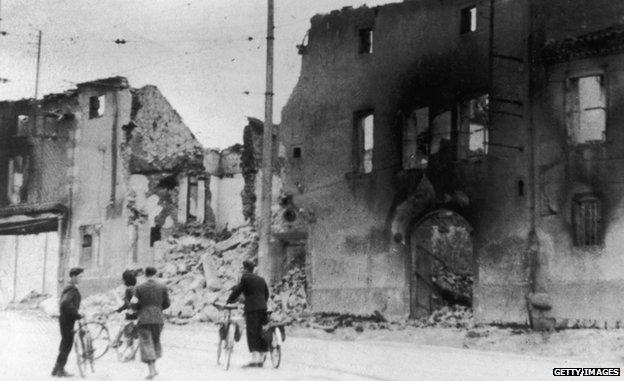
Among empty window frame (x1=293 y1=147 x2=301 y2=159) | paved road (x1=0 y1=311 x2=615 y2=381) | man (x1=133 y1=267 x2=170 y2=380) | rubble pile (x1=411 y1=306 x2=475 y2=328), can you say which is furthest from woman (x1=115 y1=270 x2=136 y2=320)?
empty window frame (x1=293 y1=147 x2=301 y2=159)

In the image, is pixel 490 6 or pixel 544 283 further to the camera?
pixel 490 6

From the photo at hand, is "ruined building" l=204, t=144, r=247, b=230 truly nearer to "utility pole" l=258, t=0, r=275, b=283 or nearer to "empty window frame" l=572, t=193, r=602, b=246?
"utility pole" l=258, t=0, r=275, b=283

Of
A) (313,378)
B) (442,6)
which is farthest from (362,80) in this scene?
(313,378)

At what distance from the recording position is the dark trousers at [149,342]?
13375mm

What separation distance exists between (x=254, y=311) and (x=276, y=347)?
2.24ft

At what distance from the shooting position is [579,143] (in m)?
23.0

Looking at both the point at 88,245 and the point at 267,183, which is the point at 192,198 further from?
the point at 267,183

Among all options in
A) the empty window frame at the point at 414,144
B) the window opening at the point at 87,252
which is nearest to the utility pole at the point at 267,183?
the empty window frame at the point at 414,144

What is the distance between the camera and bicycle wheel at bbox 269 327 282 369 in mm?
14617

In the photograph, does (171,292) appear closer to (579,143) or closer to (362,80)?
(362,80)

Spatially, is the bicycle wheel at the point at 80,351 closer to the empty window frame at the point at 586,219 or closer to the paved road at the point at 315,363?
the paved road at the point at 315,363

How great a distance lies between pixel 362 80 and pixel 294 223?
5089 mm

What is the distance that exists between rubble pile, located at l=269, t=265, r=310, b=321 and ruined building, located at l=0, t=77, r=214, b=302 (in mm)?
7653

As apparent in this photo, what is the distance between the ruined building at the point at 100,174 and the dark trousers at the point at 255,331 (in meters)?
21.0
